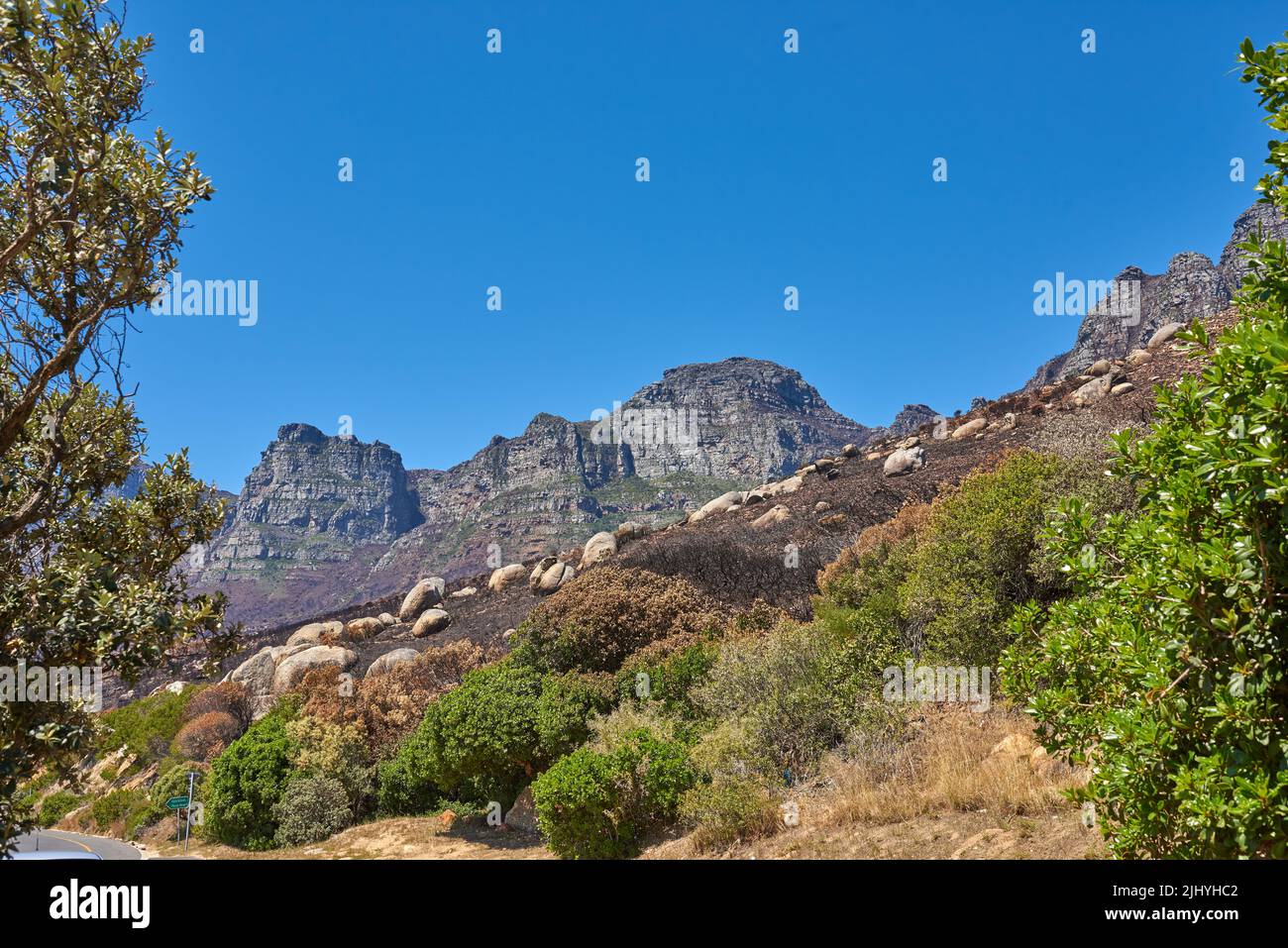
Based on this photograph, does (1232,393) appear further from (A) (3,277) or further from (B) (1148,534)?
(A) (3,277)

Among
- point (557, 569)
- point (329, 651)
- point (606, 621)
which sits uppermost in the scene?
point (557, 569)

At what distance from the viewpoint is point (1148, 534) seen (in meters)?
3.98

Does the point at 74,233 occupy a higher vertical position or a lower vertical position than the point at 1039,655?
higher

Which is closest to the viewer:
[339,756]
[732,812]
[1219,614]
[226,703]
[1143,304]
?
[1219,614]

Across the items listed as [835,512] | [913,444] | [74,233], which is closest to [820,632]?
[74,233]

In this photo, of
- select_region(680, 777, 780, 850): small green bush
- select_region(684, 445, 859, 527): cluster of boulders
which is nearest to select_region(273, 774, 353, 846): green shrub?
select_region(680, 777, 780, 850): small green bush

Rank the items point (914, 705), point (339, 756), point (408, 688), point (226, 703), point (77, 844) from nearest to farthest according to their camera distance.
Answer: point (914, 705), point (339, 756), point (408, 688), point (77, 844), point (226, 703)

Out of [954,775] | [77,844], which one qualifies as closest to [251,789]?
[77,844]

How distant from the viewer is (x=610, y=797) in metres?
12.4

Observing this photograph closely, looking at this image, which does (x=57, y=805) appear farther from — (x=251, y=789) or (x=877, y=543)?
(x=877, y=543)

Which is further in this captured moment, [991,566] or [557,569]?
[557,569]

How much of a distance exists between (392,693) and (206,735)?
13.6 meters
